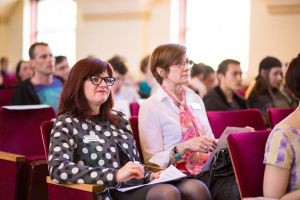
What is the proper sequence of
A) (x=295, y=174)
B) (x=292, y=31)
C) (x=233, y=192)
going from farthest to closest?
1. (x=292, y=31)
2. (x=233, y=192)
3. (x=295, y=174)

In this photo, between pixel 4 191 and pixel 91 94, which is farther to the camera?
pixel 4 191

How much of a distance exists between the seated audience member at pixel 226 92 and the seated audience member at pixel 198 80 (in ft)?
2.94

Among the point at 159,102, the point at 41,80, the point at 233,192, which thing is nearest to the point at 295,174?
the point at 233,192

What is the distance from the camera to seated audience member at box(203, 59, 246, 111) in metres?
5.21

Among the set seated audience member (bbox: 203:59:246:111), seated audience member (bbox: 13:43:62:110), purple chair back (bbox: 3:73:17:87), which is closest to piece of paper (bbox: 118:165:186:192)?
seated audience member (bbox: 203:59:246:111)

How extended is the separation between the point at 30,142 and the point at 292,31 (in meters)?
5.78

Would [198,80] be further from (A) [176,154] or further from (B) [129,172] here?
(B) [129,172]

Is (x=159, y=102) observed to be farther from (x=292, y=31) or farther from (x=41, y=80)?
(x=292, y=31)

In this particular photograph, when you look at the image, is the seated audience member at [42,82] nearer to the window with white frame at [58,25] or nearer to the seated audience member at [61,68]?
the seated audience member at [61,68]

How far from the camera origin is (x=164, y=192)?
2936mm

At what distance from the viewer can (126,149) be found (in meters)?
3.29

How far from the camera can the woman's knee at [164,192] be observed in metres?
2.93

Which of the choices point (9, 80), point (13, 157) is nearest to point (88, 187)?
point (13, 157)

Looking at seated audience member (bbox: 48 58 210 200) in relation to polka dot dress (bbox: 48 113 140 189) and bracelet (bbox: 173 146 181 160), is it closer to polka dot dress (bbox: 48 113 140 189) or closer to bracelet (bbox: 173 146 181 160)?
polka dot dress (bbox: 48 113 140 189)
